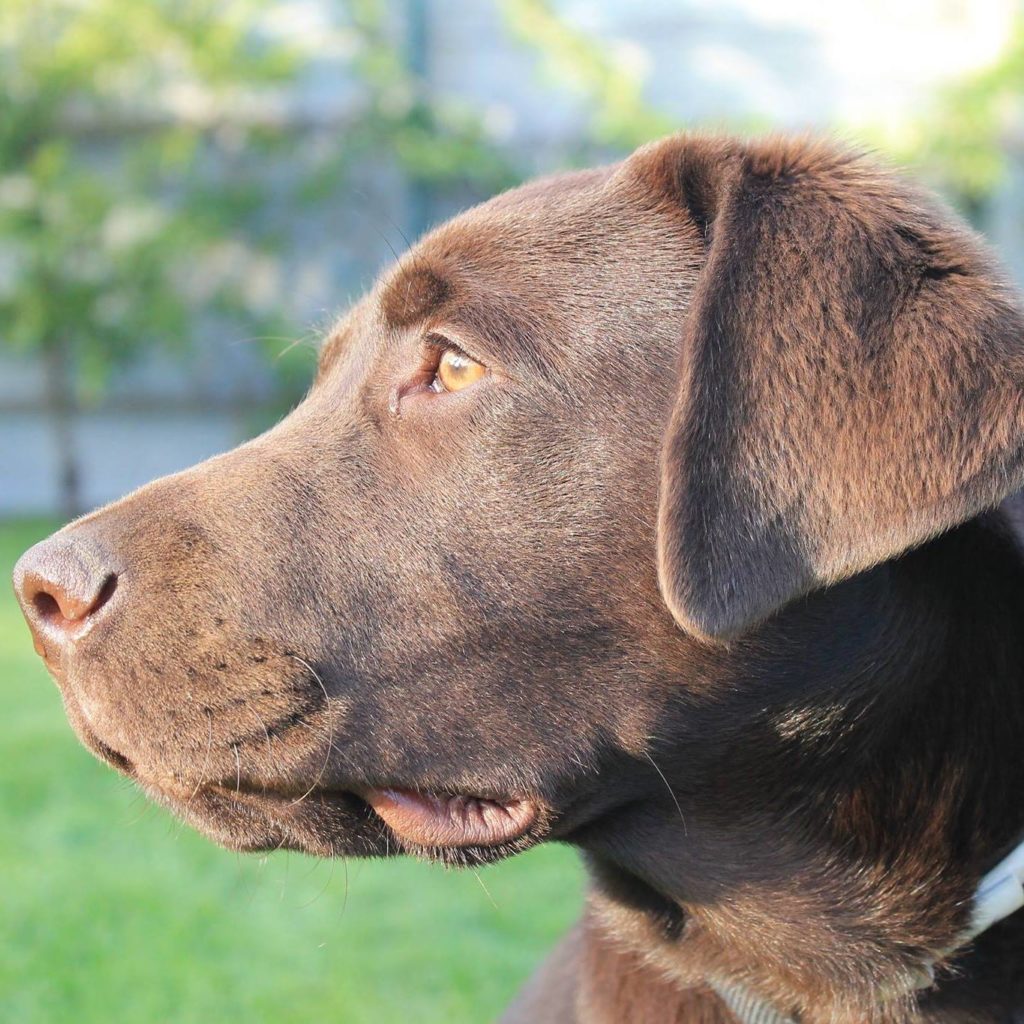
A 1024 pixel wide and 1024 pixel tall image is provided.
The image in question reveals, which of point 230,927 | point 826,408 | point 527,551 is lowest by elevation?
point 230,927

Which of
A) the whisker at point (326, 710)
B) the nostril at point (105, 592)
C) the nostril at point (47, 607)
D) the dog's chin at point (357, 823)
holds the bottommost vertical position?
the dog's chin at point (357, 823)

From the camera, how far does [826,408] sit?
1837mm

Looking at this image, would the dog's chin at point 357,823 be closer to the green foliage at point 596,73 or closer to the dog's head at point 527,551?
the dog's head at point 527,551

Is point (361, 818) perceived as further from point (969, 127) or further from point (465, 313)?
point (969, 127)

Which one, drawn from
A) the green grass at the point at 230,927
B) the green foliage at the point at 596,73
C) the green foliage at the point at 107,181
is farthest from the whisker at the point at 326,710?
the green foliage at the point at 596,73

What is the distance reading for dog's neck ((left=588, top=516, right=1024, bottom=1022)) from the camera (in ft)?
6.83

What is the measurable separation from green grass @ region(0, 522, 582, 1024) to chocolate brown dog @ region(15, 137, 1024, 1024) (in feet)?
3.56

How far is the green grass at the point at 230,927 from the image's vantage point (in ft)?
11.7

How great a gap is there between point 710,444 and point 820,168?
1.77ft

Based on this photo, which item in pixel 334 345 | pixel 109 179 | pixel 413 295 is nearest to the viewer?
pixel 413 295

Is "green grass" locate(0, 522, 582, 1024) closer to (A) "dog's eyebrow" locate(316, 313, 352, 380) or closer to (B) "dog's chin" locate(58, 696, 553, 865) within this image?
(B) "dog's chin" locate(58, 696, 553, 865)

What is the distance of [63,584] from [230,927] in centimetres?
231

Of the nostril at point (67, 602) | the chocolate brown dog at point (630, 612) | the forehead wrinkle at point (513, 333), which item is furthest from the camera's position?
the forehead wrinkle at point (513, 333)

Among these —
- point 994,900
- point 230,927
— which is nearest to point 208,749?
point 994,900
